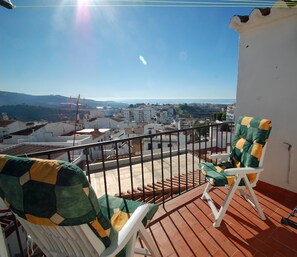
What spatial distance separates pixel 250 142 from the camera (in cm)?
216

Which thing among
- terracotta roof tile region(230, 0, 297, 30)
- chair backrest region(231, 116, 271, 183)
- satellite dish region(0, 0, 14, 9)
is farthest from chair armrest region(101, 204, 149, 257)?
terracotta roof tile region(230, 0, 297, 30)

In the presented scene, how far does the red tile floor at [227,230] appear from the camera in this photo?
167cm

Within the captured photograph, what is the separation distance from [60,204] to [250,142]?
2.18 m

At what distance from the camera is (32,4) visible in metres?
2.56

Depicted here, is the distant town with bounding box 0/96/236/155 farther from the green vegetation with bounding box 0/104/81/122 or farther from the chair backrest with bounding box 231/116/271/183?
the chair backrest with bounding box 231/116/271/183

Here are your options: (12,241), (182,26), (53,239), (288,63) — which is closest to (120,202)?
(53,239)

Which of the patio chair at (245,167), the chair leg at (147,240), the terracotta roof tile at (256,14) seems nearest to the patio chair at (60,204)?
the chair leg at (147,240)

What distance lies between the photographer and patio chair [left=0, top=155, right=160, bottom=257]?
706mm

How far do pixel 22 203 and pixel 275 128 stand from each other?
289 centimetres

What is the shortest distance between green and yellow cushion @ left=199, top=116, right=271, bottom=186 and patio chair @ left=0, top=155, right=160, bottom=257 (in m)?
1.29

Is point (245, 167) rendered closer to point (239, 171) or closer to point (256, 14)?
point (239, 171)

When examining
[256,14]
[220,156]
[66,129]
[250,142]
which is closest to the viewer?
[250,142]

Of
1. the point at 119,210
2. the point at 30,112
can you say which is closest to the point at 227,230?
the point at 119,210

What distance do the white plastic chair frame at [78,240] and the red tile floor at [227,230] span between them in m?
0.95
